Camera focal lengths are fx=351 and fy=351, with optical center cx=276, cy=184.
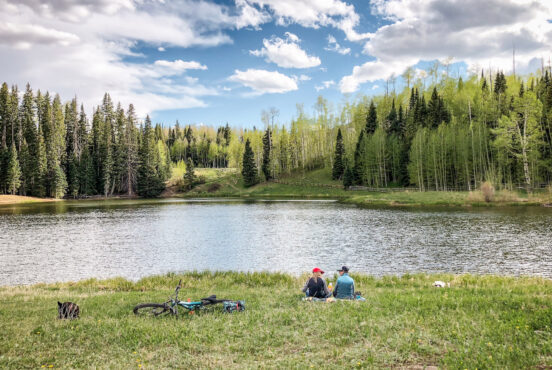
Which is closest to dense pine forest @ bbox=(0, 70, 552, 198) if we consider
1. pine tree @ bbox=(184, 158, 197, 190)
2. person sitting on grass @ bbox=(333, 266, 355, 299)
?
pine tree @ bbox=(184, 158, 197, 190)

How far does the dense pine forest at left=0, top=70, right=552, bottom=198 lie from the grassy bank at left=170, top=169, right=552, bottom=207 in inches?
174

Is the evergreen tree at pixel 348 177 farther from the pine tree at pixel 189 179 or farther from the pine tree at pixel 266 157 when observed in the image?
the pine tree at pixel 189 179

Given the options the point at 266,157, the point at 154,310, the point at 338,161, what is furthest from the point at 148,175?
the point at 154,310

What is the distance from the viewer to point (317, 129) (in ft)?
382

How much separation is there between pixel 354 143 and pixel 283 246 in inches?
3112

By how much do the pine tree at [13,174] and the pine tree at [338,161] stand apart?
8201 cm

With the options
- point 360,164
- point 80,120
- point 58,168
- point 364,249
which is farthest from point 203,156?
point 364,249

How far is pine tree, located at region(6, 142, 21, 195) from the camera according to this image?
285 ft

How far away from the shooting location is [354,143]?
103250 millimetres

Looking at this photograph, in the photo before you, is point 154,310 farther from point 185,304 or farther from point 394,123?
point 394,123

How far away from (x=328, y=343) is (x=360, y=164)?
291ft

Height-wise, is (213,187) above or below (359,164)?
below

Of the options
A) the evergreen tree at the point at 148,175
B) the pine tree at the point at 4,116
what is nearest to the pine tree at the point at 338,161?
the evergreen tree at the point at 148,175

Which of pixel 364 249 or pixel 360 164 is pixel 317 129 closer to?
pixel 360 164
